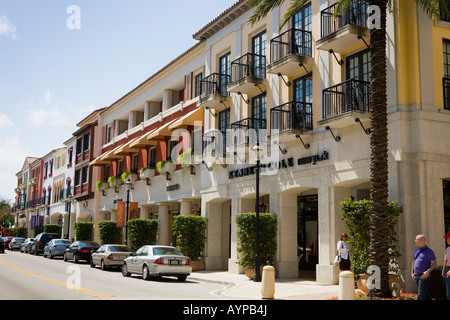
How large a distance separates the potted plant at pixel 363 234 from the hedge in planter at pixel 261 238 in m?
5.65

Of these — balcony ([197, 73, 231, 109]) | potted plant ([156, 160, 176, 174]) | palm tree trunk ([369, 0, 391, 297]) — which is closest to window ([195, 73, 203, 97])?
balcony ([197, 73, 231, 109])

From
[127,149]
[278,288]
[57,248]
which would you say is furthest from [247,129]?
[57,248]

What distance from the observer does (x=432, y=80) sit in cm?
1759

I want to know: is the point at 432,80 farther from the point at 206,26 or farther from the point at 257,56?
the point at 206,26

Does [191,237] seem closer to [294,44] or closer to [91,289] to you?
[91,289]

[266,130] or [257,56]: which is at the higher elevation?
[257,56]

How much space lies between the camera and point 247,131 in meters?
24.5

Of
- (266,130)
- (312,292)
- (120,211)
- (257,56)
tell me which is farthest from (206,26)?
(312,292)

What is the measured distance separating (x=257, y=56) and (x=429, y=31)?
936 centimetres

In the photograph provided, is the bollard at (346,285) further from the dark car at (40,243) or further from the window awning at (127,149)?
the dark car at (40,243)

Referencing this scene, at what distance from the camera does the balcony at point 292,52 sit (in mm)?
21188

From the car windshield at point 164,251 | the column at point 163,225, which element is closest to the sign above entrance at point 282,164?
the car windshield at point 164,251

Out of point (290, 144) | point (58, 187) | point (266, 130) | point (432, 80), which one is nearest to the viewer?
point (432, 80)

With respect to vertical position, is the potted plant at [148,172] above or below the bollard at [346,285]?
above
